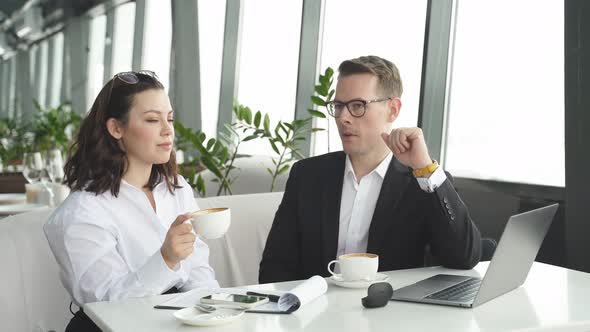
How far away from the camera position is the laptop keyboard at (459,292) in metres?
1.90

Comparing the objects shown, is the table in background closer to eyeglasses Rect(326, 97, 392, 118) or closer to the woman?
the woman

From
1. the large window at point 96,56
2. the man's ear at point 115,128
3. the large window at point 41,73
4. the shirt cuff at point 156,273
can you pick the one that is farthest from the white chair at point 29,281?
the large window at point 41,73

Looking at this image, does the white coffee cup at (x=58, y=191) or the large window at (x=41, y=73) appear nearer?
the white coffee cup at (x=58, y=191)

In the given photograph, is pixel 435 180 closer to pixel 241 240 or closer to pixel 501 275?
pixel 501 275

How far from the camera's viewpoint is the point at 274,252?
2795 mm

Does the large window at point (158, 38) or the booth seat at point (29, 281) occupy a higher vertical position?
the large window at point (158, 38)

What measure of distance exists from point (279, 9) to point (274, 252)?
13.5 feet

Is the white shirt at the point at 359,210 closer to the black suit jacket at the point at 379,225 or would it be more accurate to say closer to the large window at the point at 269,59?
the black suit jacket at the point at 379,225

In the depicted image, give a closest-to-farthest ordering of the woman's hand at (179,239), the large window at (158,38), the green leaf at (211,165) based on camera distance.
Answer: the woman's hand at (179,239), the green leaf at (211,165), the large window at (158,38)

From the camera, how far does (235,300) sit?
1841 mm

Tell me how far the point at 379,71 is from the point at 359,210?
53 centimetres

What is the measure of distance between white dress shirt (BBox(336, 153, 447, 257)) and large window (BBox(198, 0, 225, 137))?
518 cm

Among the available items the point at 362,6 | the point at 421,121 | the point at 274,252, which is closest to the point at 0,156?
the point at 362,6

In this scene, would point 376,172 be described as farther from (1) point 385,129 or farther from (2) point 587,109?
(2) point 587,109
